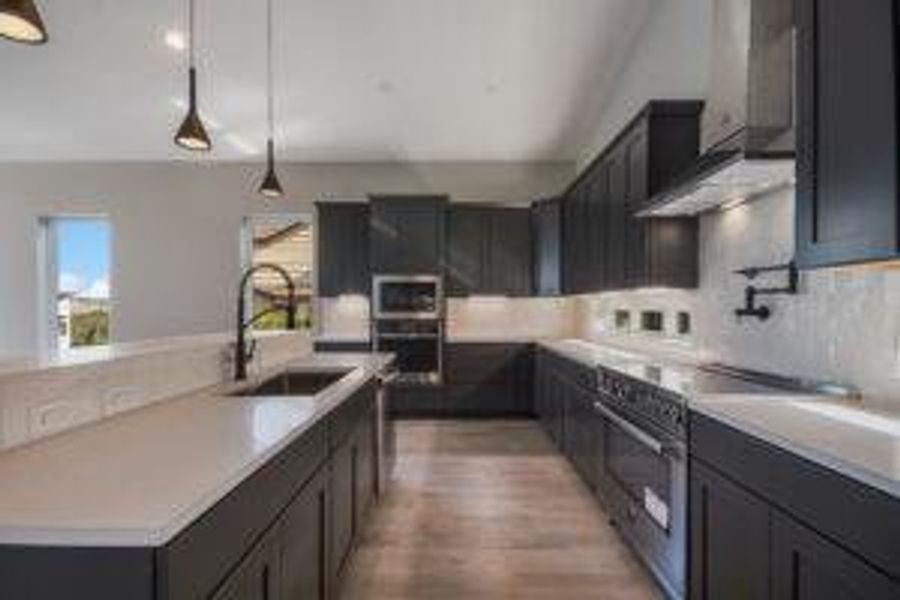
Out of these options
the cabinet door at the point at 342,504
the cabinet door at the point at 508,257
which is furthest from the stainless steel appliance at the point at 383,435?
the cabinet door at the point at 508,257

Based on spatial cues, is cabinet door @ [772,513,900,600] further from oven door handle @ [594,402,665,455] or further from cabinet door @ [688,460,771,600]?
oven door handle @ [594,402,665,455]

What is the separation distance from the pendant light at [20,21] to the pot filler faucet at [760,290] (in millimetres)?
2721

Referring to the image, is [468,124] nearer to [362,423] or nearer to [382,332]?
[382,332]

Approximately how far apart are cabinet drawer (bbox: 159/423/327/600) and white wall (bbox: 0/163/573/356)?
19.9 feet

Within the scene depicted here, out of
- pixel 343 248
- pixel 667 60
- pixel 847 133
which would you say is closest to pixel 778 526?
pixel 847 133

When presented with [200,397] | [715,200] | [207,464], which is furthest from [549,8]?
[207,464]

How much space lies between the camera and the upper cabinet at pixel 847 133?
145 centimetres

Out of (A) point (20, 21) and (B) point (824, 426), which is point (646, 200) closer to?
(B) point (824, 426)

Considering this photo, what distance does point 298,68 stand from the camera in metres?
5.41

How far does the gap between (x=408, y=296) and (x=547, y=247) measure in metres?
1.55

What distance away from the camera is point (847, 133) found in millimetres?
1626

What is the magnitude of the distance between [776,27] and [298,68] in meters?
3.91

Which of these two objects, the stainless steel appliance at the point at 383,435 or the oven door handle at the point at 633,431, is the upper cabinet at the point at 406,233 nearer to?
the stainless steel appliance at the point at 383,435

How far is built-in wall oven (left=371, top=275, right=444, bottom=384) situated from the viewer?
688 cm
